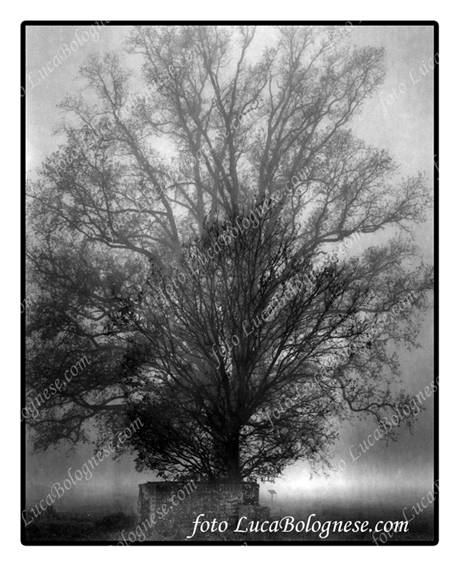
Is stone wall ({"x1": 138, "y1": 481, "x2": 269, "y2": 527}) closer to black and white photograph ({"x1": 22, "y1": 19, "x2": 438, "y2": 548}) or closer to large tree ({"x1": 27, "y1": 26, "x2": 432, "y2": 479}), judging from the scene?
black and white photograph ({"x1": 22, "y1": 19, "x2": 438, "y2": 548})

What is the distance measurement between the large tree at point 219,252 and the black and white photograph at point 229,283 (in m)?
0.02

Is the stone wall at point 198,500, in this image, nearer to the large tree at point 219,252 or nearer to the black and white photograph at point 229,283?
the black and white photograph at point 229,283

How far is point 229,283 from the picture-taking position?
879cm

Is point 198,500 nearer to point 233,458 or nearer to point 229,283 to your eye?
point 233,458

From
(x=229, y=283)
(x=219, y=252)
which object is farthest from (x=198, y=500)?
(x=219, y=252)

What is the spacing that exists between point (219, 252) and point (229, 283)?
13.9 inches


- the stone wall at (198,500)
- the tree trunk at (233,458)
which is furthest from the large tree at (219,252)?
the stone wall at (198,500)

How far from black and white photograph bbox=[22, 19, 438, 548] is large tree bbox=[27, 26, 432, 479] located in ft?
0.07

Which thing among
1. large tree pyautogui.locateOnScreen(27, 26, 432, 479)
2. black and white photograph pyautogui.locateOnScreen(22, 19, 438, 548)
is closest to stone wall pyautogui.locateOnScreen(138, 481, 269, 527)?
black and white photograph pyautogui.locateOnScreen(22, 19, 438, 548)

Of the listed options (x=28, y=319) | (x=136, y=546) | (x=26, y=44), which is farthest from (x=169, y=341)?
(x=26, y=44)

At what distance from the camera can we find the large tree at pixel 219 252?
346 inches

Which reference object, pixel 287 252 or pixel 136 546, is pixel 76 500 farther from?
pixel 287 252

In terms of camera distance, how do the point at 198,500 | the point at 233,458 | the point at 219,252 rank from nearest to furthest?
the point at 198,500
the point at 233,458
the point at 219,252

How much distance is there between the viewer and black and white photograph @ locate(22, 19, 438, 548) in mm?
8688
